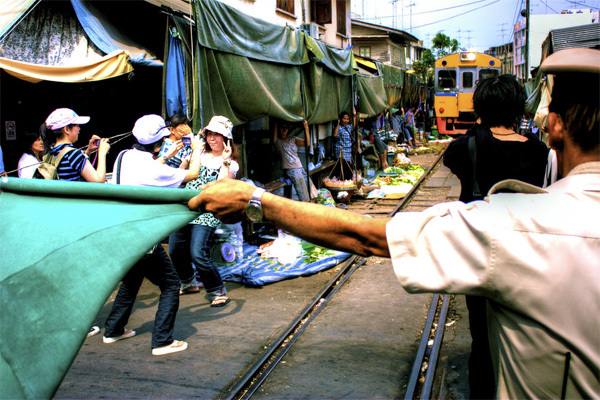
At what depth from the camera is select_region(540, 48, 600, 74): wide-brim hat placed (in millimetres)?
1412

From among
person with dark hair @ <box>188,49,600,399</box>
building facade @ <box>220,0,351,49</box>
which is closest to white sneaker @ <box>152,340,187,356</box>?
person with dark hair @ <box>188,49,600,399</box>

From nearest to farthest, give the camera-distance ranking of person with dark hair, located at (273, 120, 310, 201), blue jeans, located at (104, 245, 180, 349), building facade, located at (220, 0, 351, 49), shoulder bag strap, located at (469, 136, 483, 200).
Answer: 1. shoulder bag strap, located at (469, 136, 483, 200)
2. blue jeans, located at (104, 245, 180, 349)
3. person with dark hair, located at (273, 120, 310, 201)
4. building facade, located at (220, 0, 351, 49)

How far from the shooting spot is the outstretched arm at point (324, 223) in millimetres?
1652

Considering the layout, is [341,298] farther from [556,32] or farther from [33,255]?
[556,32]

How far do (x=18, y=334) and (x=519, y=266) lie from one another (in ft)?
5.09

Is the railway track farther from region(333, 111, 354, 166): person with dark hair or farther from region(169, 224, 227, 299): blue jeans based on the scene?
region(333, 111, 354, 166): person with dark hair

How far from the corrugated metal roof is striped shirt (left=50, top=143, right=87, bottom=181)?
792 centimetres

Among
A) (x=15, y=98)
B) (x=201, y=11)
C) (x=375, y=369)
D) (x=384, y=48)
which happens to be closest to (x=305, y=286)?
(x=375, y=369)

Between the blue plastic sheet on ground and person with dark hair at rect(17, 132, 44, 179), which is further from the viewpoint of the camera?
the blue plastic sheet on ground

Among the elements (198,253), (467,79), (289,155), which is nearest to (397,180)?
(289,155)

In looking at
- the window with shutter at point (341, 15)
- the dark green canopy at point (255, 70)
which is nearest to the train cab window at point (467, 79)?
the window with shutter at point (341, 15)

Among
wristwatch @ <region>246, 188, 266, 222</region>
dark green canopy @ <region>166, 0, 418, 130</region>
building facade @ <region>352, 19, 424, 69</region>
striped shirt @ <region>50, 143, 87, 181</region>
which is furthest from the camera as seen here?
building facade @ <region>352, 19, 424, 69</region>

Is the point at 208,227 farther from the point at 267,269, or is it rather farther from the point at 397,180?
the point at 397,180

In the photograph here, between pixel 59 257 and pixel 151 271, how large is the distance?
2839 mm
